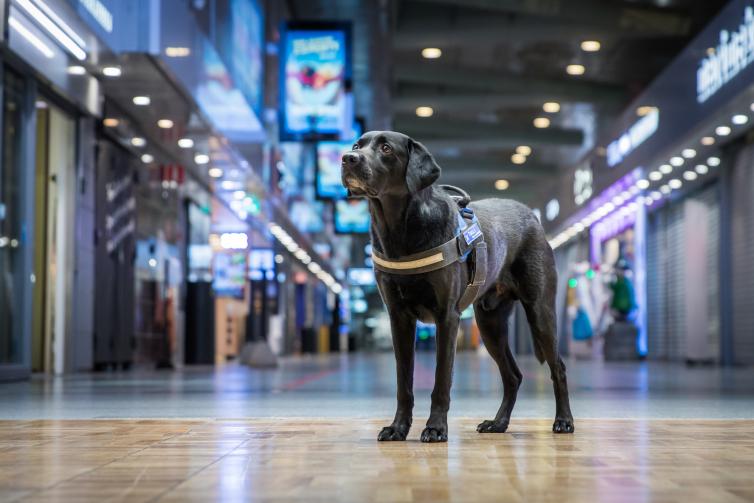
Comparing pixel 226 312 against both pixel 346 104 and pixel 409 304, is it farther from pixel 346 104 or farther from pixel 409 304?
pixel 409 304

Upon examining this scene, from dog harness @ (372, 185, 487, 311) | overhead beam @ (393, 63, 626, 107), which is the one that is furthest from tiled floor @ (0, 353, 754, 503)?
overhead beam @ (393, 63, 626, 107)

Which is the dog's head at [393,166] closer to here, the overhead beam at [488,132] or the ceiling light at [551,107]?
the ceiling light at [551,107]

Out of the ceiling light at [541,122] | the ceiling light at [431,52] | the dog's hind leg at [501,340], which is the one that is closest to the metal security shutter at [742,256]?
the ceiling light at [431,52]

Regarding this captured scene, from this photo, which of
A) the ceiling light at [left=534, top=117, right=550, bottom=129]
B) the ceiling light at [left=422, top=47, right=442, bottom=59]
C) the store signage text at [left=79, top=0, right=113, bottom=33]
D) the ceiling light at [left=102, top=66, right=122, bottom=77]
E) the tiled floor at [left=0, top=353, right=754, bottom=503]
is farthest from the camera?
the ceiling light at [left=534, top=117, right=550, bottom=129]

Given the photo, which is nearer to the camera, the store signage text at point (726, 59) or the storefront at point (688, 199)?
the store signage text at point (726, 59)

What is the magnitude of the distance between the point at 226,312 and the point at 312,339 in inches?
471

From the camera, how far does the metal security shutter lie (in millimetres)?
16891

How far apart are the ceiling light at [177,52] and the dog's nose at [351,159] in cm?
786

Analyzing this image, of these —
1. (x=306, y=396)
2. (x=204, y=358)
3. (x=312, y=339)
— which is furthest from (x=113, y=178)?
(x=312, y=339)

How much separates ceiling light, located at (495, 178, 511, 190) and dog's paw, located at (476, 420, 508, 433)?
34.7 meters

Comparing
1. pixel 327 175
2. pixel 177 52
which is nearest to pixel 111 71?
pixel 177 52

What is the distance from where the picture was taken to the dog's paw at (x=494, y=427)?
434 cm

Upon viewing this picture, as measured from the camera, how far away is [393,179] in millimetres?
3893

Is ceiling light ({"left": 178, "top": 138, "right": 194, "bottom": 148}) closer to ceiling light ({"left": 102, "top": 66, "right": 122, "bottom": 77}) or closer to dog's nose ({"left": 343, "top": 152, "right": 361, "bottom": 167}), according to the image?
ceiling light ({"left": 102, "top": 66, "right": 122, "bottom": 77})
